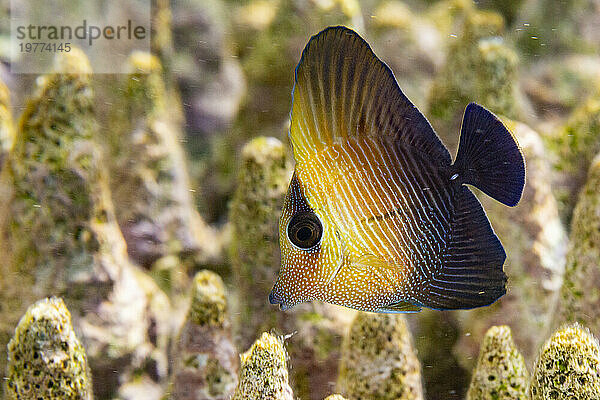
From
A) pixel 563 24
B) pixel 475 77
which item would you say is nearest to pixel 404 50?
pixel 475 77

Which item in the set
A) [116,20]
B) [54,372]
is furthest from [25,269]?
[116,20]

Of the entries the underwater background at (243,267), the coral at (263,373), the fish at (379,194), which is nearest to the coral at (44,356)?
the underwater background at (243,267)

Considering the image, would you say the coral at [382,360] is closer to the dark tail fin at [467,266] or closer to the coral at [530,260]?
the dark tail fin at [467,266]

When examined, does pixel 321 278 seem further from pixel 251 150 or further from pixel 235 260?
pixel 235 260

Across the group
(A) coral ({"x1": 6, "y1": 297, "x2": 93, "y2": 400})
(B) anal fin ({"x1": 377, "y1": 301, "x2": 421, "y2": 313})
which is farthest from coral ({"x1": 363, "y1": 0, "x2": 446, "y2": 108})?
(A) coral ({"x1": 6, "y1": 297, "x2": 93, "y2": 400})

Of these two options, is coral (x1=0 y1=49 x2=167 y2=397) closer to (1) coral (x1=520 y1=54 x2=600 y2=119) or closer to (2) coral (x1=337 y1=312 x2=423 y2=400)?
(2) coral (x1=337 y1=312 x2=423 y2=400)

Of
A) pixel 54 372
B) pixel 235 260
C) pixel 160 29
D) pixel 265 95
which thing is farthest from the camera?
pixel 160 29
